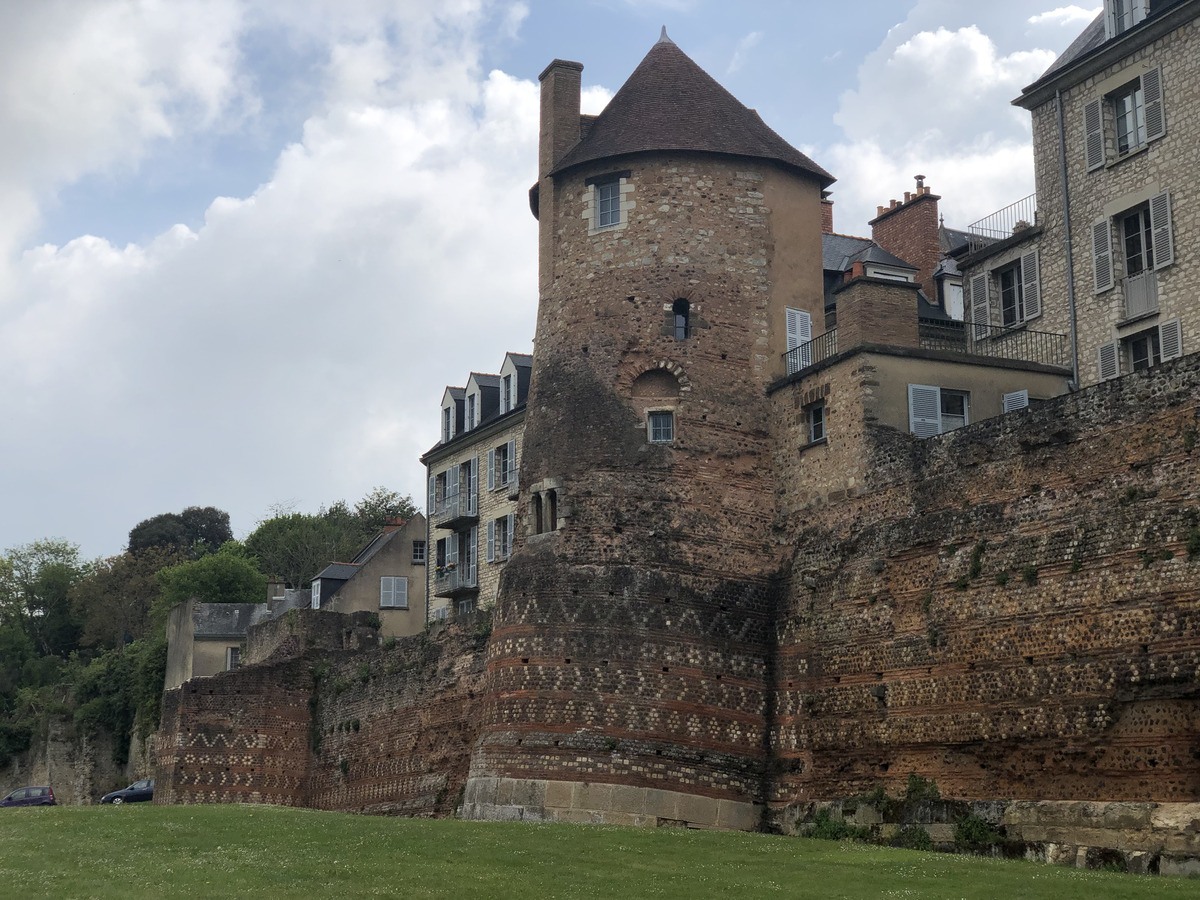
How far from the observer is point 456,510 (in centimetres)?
5072

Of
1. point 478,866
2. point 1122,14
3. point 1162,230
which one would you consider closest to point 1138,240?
point 1162,230

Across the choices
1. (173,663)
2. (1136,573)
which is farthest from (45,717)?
(1136,573)

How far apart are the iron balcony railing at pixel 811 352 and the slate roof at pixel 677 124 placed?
13.6 ft

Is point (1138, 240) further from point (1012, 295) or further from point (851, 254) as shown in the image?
point (851, 254)

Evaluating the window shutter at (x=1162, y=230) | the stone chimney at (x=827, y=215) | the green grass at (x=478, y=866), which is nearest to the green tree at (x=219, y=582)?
the stone chimney at (x=827, y=215)

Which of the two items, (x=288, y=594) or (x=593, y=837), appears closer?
(x=593, y=837)

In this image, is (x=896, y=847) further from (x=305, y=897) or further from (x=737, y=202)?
(x=737, y=202)

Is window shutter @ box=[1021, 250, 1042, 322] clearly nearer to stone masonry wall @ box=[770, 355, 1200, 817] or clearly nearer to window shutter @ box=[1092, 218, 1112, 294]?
window shutter @ box=[1092, 218, 1112, 294]

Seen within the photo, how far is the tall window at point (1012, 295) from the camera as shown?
38.0m

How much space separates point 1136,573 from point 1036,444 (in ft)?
10.8

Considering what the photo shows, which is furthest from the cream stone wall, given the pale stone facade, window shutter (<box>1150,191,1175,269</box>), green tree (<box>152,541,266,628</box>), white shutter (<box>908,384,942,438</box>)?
green tree (<box>152,541,266,628</box>)

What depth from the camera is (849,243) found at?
157ft

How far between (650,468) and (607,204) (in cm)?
626

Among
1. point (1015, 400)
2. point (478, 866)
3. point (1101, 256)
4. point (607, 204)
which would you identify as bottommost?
point (478, 866)
